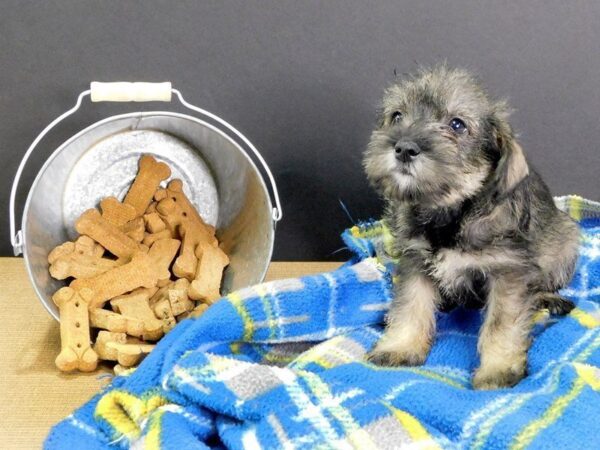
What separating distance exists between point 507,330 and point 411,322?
0.27 meters

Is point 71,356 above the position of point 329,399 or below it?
below

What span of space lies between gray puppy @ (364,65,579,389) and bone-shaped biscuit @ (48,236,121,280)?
95 cm

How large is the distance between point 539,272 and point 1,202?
2.02 metres

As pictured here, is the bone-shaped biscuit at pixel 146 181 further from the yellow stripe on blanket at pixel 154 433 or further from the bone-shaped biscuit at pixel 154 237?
the yellow stripe on blanket at pixel 154 433

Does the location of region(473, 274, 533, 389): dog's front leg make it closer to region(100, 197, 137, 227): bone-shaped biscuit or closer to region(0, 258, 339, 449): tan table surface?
region(0, 258, 339, 449): tan table surface

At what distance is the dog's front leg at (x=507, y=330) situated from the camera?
6.13 feet

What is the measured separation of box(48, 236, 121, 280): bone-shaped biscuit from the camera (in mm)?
2264

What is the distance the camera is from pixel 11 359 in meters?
2.23

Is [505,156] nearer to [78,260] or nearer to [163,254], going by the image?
[163,254]

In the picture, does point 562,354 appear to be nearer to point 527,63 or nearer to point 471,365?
point 471,365

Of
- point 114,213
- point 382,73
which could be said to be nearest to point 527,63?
point 382,73

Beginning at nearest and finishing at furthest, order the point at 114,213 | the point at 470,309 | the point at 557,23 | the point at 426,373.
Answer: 1. the point at 426,373
2. the point at 470,309
3. the point at 114,213
4. the point at 557,23

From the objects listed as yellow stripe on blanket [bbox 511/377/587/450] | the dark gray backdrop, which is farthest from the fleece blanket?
the dark gray backdrop

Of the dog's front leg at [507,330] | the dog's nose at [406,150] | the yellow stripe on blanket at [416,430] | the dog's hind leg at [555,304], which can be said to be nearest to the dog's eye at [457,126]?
the dog's nose at [406,150]
